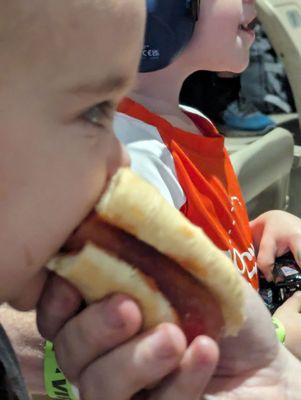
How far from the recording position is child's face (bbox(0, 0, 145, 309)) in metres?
0.43

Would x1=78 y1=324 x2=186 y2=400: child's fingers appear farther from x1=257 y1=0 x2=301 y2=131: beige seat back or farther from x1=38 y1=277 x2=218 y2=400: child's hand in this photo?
x1=257 y1=0 x2=301 y2=131: beige seat back

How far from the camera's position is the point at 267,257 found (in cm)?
119

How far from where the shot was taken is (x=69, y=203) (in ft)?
1.62

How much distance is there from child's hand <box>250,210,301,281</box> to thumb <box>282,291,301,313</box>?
0.06 metres

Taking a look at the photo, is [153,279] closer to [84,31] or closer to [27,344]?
[84,31]

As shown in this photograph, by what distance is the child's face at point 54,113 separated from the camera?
1.43ft

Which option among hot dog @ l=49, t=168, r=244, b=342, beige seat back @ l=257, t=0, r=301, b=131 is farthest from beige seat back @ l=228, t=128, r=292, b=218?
hot dog @ l=49, t=168, r=244, b=342

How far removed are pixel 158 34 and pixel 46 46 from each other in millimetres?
621

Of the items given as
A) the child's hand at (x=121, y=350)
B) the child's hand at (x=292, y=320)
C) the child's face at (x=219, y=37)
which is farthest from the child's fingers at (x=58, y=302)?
the child's face at (x=219, y=37)

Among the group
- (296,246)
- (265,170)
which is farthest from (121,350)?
(265,170)

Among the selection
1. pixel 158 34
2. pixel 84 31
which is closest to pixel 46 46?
pixel 84 31

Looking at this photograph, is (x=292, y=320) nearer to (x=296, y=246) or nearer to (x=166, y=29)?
(x=296, y=246)

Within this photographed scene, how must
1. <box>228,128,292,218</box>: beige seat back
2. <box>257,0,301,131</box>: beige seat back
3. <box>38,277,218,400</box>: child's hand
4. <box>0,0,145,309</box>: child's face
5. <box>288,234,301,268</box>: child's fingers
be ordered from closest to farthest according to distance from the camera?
<box>0,0,145,309</box>: child's face
<box>38,277,218,400</box>: child's hand
<box>288,234,301,268</box>: child's fingers
<box>228,128,292,218</box>: beige seat back
<box>257,0,301,131</box>: beige seat back

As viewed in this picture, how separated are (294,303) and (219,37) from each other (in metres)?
0.45
